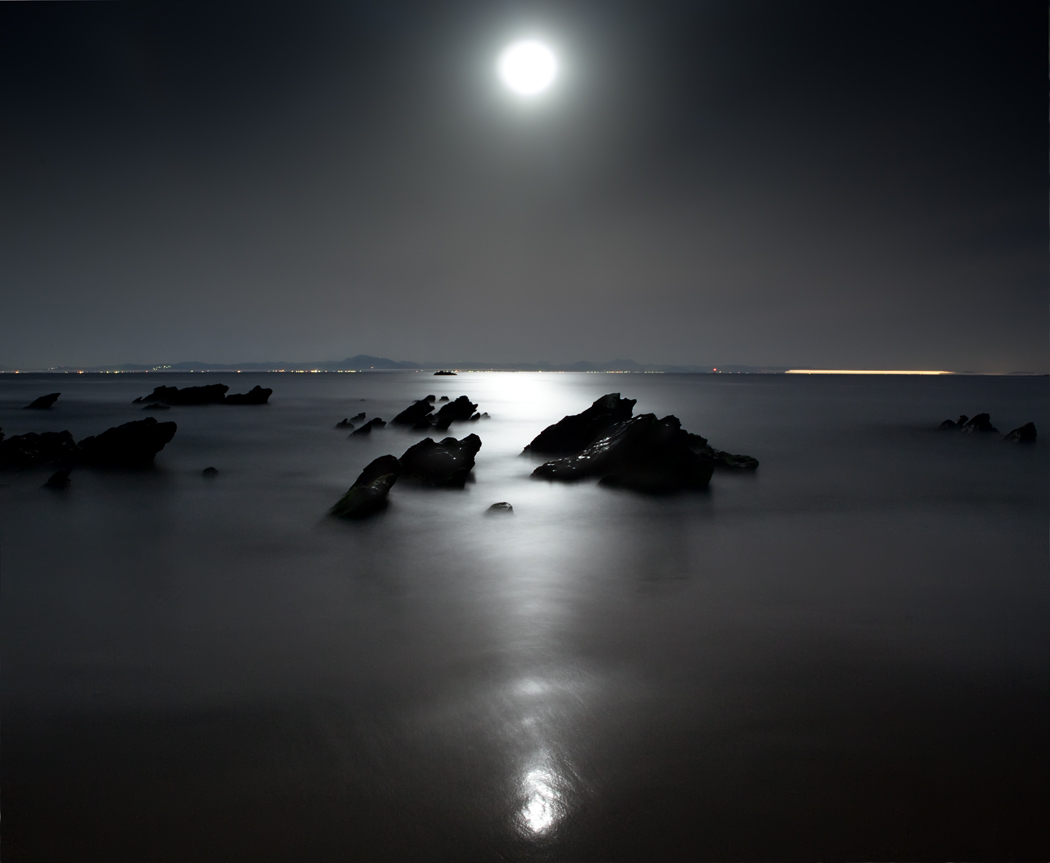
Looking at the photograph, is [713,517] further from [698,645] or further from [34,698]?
[34,698]

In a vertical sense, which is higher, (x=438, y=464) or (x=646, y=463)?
(x=646, y=463)

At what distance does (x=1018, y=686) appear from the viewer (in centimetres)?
440

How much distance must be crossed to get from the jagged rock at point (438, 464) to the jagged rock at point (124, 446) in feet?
24.3

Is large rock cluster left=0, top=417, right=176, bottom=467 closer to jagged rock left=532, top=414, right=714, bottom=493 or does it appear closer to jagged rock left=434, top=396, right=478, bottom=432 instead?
jagged rock left=532, top=414, right=714, bottom=493

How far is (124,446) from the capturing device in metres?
15.5

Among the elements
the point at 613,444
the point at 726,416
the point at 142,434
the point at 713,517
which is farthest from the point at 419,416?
the point at 726,416

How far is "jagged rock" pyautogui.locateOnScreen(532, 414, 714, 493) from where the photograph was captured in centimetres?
1255

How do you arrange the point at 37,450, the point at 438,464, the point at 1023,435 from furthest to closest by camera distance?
the point at 1023,435 → the point at 37,450 → the point at 438,464

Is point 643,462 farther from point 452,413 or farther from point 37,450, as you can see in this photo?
point 452,413

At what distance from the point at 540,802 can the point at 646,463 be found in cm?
1018

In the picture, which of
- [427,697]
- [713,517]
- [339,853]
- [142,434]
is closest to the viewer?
[339,853]

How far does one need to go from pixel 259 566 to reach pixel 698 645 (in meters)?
5.75

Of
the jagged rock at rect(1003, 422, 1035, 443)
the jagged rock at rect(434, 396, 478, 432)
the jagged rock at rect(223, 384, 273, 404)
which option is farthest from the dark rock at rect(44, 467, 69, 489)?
the jagged rock at rect(223, 384, 273, 404)

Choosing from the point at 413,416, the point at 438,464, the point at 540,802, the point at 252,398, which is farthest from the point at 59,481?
the point at 252,398
